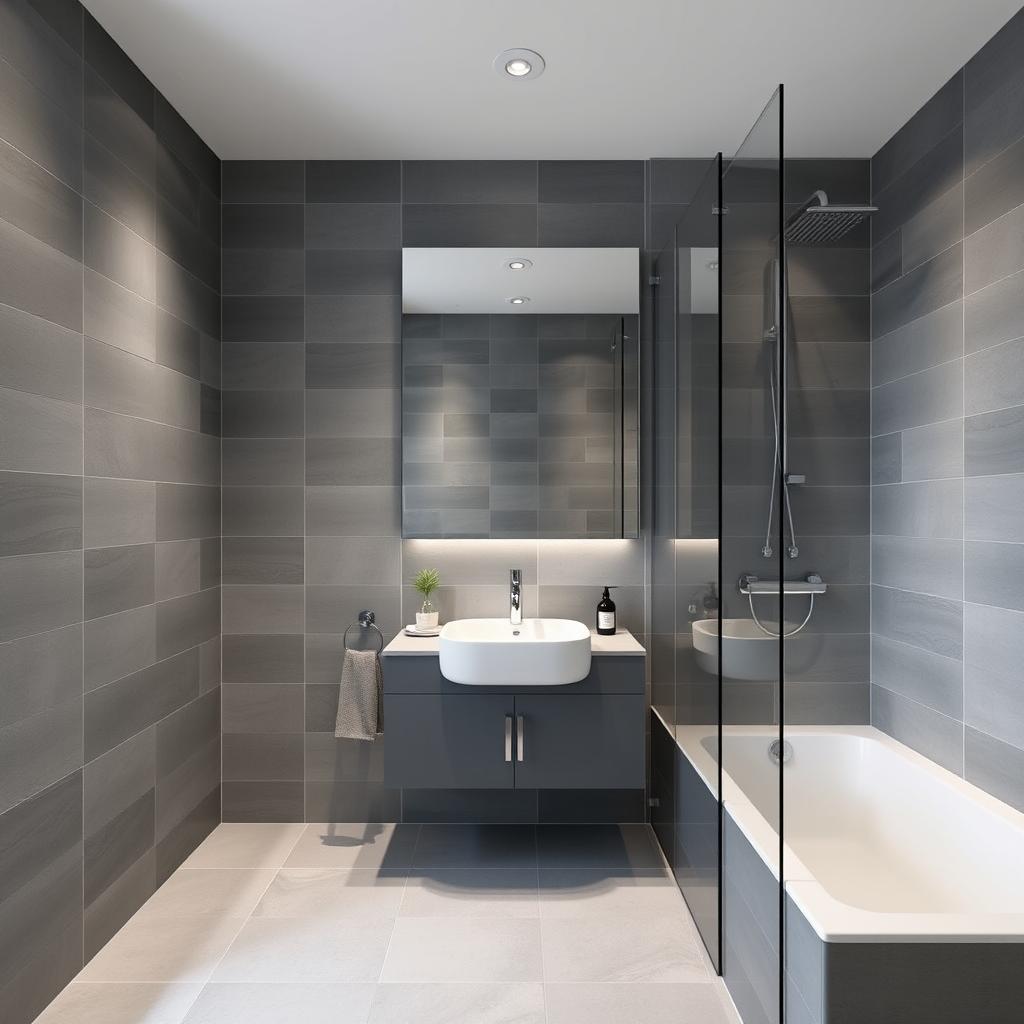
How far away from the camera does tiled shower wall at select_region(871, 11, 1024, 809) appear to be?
6.68 feet

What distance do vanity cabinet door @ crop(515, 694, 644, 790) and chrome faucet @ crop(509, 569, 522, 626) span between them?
0.36 metres

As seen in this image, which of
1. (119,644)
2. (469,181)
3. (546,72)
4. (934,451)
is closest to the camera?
(119,644)

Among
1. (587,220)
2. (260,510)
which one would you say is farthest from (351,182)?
(260,510)

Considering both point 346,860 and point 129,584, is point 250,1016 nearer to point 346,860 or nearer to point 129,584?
point 346,860

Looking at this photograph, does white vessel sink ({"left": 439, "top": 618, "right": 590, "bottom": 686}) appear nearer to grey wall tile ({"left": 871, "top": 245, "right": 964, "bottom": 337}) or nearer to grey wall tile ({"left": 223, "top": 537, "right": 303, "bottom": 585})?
grey wall tile ({"left": 223, "top": 537, "right": 303, "bottom": 585})

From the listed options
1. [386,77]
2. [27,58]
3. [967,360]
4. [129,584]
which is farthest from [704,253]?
[129,584]

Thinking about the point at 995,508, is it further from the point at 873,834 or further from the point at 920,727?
the point at 873,834

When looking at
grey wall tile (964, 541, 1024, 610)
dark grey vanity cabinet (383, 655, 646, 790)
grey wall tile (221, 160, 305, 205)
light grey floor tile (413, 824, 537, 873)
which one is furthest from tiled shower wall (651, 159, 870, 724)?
grey wall tile (221, 160, 305, 205)

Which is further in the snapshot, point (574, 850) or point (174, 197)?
point (574, 850)

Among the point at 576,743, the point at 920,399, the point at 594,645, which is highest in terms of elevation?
the point at 920,399

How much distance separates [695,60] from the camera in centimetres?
222

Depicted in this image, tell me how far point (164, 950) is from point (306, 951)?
0.41 meters

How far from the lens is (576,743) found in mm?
2527

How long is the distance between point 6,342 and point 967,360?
261 centimetres
